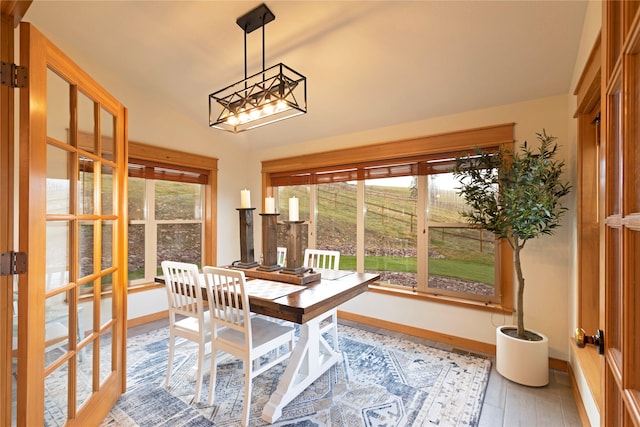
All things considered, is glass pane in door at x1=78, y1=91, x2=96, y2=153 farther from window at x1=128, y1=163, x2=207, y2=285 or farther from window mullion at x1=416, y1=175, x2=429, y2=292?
window mullion at x1=416, y1=175, x2=429, y2=292

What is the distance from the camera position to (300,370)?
87.3 inches

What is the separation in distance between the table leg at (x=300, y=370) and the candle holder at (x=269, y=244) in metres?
0.59

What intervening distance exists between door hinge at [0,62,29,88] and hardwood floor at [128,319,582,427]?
9.74ft

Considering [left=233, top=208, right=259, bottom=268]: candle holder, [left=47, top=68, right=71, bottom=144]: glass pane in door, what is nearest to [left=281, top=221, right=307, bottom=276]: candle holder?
[left=233, top=208, right=259, bottom=268]: candle holder

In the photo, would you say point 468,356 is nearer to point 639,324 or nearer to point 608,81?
point 639,324

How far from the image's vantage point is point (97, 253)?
5.67ft

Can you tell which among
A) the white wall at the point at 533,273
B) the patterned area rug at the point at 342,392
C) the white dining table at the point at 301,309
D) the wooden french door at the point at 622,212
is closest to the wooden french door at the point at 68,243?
the patterned area rug at the point at 342,392

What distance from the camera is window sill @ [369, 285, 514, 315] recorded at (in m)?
2.73

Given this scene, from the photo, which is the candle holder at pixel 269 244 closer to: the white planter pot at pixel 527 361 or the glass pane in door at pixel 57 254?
the glass pane in door at pixel 57 254

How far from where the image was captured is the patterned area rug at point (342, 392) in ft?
6.04

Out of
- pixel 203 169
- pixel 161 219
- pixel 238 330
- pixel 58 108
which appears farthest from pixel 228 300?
pixel 203 169

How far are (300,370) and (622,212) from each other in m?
2.14

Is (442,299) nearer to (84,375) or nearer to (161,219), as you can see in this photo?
(84,375)

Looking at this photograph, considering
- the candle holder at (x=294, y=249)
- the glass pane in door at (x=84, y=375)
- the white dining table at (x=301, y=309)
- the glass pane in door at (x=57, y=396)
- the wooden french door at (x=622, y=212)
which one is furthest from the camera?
the candle holder at (x=294, y=249)
